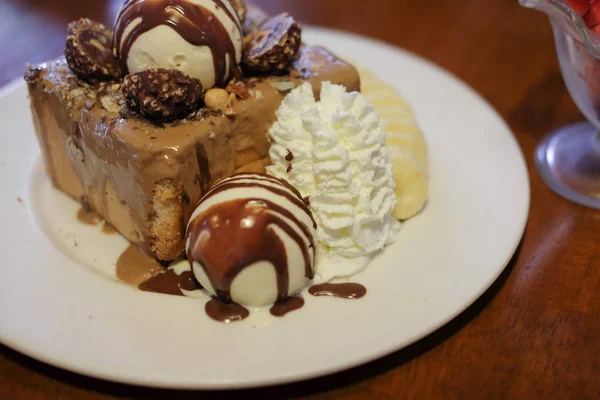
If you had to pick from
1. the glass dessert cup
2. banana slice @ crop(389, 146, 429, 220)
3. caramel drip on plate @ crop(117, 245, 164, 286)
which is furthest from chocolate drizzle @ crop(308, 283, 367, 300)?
the glass dessert cup

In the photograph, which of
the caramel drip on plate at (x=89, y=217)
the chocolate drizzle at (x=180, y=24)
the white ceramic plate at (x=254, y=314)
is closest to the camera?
the white ceramic plate at (x=254, y=314)

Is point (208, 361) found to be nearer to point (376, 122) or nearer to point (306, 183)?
point (306, 183)

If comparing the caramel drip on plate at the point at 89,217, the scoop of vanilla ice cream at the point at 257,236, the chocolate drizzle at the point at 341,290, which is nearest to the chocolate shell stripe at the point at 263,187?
the scoop of vanilla ice cream at the point at 257,236

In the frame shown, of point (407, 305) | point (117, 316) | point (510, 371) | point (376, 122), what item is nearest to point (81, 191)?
point (117, 316)

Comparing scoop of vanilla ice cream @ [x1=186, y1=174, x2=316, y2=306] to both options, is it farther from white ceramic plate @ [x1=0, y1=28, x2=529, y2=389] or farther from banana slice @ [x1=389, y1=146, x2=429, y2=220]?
banana slice @ [x1=389, y1=146, x2=429, y2=220]

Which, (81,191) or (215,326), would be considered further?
(81,191)

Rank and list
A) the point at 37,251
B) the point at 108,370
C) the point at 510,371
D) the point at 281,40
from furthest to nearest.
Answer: the point at 281,40 < the point at 37,251 < the point at 510,371 < the point at 108,370

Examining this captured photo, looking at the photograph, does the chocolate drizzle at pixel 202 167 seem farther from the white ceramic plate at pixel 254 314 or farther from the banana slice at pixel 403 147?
the banana slice at pixel 403 147
